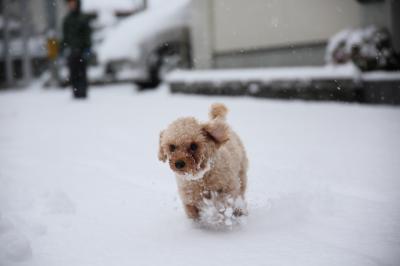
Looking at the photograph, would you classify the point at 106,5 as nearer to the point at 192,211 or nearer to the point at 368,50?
the point at 368,50

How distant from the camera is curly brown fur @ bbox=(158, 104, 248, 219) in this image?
273 cm

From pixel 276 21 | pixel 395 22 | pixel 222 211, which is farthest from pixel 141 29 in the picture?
pixel 222 211

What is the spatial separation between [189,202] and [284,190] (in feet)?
3.30

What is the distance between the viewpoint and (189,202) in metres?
3.01

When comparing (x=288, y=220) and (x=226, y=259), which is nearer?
(x=226, y=259)

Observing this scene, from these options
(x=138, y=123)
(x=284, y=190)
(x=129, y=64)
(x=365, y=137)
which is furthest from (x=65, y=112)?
(x=284, y=190)

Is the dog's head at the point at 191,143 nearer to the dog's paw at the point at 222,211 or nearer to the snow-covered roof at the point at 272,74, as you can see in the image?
the dog's paw at the point at 222,211

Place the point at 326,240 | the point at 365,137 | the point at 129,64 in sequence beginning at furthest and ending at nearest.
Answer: the point at 129,64 → the point at 365,137 → the point at 326,240

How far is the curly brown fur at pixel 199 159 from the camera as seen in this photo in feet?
8.96

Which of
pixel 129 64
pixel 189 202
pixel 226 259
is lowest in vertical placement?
pixel 226 259

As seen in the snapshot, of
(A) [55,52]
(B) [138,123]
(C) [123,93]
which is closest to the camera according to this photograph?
(B) [138,123]

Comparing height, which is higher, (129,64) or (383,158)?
(129,64)

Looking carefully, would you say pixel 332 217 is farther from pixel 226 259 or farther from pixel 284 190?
pixel 226 259

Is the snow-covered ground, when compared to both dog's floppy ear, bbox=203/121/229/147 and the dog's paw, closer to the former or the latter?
the dog's paw
